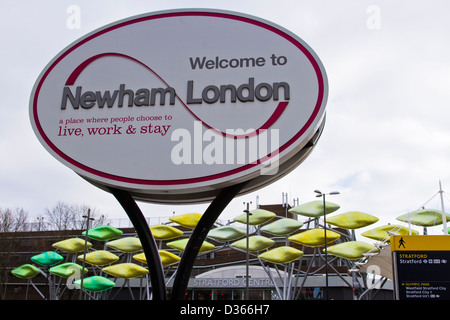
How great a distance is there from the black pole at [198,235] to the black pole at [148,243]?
18.8 inches

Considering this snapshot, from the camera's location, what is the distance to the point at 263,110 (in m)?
12.2

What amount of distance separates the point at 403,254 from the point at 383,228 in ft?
79.4

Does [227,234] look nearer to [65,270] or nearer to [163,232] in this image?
[163,232]

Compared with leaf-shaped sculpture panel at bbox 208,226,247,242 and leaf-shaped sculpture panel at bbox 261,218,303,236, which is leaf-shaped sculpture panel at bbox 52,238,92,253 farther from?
leaf-shaped sculpture panel at bbox 261,218,303,236

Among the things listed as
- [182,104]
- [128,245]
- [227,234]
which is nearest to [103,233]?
[128,245]

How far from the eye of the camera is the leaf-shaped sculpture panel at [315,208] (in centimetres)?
3562

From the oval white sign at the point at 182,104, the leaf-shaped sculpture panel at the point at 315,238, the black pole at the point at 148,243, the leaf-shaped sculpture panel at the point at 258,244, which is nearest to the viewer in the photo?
the oval white sign at the point at 182,104

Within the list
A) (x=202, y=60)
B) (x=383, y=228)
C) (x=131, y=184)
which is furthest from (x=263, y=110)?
(x=383, y=228)

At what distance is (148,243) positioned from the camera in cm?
1308

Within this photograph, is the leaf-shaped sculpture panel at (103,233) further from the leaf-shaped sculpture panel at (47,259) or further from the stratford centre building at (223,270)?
the leaf-shaped sculpture panel at (47,259)

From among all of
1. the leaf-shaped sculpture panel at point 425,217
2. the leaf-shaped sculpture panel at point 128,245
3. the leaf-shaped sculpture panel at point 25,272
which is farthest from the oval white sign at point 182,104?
the leaf-shaped sculpture panel at point 25,272

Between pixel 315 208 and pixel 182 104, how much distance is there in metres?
25.6

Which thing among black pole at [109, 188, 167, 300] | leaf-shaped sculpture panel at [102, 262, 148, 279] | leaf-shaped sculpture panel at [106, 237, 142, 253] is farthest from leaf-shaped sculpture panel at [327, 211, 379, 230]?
black pole at [109, 188, 167, 300]
